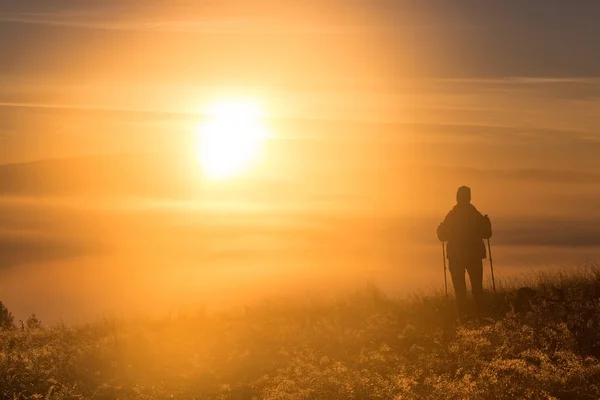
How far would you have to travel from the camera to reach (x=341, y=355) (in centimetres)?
1877

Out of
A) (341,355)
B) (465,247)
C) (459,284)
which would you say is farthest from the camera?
(459,284)

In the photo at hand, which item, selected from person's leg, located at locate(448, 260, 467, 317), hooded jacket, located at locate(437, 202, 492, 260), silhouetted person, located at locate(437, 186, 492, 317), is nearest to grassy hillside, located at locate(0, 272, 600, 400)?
person's leg, located at locate(448, 260, 467, 317)

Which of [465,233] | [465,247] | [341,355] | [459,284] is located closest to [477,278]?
[459,284]

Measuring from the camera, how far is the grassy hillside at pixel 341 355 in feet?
49.6

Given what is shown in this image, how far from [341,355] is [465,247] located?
4728 millimetres

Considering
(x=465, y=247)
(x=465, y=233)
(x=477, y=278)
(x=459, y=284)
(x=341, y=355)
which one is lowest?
(x=341, y=355)

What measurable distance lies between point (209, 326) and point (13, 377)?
720cm

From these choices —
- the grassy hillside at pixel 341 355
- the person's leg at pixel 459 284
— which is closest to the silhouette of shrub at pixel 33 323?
the grassy hillside at pixel 341 355

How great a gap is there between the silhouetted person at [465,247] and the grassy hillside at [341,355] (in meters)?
0.63

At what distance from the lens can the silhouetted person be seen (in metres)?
21.2

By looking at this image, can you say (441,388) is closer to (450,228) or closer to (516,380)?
(516,380)

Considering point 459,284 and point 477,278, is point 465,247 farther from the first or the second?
point 459,284

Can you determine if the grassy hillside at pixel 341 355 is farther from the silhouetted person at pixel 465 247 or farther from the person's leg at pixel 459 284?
the silhouetted person at pixel 465 247

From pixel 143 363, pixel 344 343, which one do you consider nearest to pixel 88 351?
pixel 143 363
